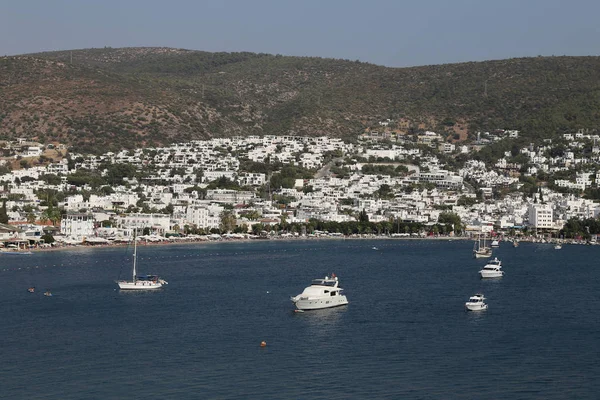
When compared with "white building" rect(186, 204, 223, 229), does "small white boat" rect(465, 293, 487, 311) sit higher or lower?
lower

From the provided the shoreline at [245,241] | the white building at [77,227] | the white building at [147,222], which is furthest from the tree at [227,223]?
the white building at [77,227]

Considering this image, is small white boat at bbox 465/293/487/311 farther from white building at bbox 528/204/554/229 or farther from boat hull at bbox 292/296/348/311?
white building at bbox 528/204/554/229

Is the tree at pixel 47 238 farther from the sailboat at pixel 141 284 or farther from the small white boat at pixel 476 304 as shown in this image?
the small white boat at pixel 476 304

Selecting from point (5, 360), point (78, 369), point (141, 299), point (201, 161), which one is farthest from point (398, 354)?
point (201, 161)

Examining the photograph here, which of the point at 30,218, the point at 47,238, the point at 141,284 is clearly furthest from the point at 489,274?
the point at 30,218

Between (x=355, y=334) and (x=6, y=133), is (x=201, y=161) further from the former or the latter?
(x=355, y=334)

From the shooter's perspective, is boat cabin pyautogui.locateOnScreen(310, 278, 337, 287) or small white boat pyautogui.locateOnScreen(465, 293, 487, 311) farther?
boat cabin pyautogui.locateOnScreen(310, 278, 337, 287)

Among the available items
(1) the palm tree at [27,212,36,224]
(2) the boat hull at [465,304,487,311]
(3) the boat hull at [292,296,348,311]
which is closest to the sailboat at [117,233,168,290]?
(3) the boat hull at [292,296,348,311]

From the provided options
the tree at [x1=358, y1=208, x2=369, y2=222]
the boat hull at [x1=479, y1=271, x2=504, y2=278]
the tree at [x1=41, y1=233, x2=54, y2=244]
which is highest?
the tree at [x1=358, y1=208, x2=369, y2=222]
